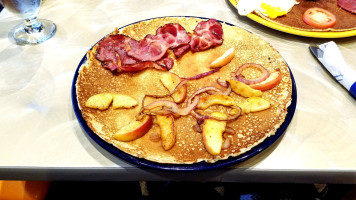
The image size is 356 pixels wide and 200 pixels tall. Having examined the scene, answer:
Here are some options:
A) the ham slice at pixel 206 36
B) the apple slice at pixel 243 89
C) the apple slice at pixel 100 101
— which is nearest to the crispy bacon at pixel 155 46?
the ham slice at pixel 206 36

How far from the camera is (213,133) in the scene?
97 centimetres

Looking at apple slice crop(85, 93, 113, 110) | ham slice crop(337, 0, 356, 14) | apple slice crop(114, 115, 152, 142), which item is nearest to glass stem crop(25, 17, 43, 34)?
apple slice crop(85, 93, 113, 110)

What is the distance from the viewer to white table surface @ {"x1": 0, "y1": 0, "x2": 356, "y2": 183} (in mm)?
1008

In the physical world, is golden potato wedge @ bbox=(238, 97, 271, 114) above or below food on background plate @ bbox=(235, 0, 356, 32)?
below

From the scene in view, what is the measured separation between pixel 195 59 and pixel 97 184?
0.96 meters

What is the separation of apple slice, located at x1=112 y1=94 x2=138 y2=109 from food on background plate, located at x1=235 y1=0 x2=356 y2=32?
2.86 feet

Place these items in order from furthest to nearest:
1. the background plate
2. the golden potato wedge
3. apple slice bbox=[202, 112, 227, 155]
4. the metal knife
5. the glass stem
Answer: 1. the glass stem
2. the background plate
3. the metal knife
4. the golden potato wedge
5. apple slice bbox=[202, 112, 227, 155]

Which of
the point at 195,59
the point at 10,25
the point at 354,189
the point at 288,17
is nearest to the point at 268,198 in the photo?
the point at 354,189

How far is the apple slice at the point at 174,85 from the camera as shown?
112 centimetres

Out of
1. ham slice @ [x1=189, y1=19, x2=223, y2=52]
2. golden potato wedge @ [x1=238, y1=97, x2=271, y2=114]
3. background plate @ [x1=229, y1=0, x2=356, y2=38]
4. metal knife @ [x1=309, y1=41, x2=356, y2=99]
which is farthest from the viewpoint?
background plate @ [x1=229, y1=0, x2=356, y2=38]

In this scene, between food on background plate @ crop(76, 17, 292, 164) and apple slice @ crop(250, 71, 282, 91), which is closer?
food on background plate @ crop(76, 17, 292, 164)

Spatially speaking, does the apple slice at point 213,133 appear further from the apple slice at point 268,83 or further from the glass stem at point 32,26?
the glass stem at point 32,26

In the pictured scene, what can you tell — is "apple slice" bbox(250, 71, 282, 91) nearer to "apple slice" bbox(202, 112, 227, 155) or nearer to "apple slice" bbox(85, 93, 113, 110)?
"apple slice" bbox(202, 112, 227, 155)

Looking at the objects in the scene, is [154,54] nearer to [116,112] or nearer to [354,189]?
[116,112]
